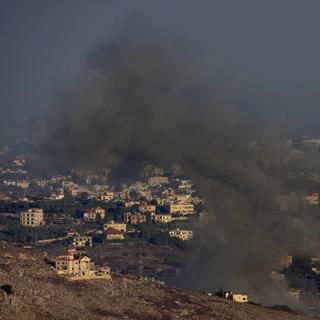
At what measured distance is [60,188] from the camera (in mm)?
60094

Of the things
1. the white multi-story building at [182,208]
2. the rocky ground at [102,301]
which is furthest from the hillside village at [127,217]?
the rocky ground at [102,301]

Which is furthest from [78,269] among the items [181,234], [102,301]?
[181,234]

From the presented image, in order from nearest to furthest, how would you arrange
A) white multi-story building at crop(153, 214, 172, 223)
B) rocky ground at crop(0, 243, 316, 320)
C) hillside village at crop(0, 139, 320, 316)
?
rocky ground at crop(0, 243, 316, 320)
hillside village at crop(0, 139, 320, 316)
white multi-story building at crop(153, 214, 172, 223)

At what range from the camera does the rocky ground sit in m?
21.6

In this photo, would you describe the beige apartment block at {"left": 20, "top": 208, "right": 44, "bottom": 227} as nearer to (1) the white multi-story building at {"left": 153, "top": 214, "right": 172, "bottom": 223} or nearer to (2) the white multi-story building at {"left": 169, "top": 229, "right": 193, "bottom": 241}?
(1) the white multi-story building at {"left": 153, "top": 214, "right": 172, "bottom": 223}

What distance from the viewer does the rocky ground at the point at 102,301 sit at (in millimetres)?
21594

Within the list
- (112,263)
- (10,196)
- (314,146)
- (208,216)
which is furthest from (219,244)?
(10,196)

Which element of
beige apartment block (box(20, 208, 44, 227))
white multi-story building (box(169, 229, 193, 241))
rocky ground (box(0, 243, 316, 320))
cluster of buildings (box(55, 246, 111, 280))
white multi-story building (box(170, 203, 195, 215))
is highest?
white multi-story building (box(170, 203, 195, 215))

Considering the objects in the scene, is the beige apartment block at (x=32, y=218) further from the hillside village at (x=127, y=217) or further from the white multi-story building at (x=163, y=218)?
the white multi-story building at (x=163, y=218)

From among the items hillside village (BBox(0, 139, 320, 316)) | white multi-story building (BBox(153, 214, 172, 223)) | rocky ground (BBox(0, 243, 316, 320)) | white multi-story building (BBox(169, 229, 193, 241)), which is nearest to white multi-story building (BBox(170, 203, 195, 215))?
hillside village (BBox(0, 139, 320, 316))

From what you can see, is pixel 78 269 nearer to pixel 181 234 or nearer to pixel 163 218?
pixel 181 234

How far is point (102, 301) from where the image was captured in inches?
924

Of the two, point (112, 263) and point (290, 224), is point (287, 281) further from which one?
point (112, 263)

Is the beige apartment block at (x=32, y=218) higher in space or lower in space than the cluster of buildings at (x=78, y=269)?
higher
